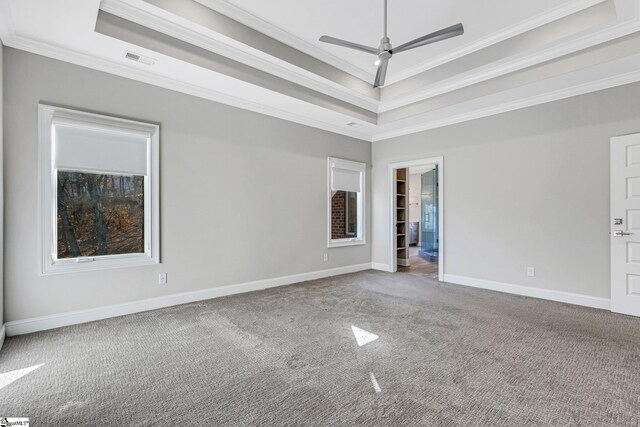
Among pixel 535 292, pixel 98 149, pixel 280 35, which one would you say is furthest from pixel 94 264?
pixel 535 292

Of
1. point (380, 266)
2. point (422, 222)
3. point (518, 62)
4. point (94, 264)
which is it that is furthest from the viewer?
point (422, 222)

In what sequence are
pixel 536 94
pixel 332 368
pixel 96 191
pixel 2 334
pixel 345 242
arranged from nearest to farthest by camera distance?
pixel 332 368, pixel 2 334, pixel 96 191, pixel 536 94, pixel 345 242

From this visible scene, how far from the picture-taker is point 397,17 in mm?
3400

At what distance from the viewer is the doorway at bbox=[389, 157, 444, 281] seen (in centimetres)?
543

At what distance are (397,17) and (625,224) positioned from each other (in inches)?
141

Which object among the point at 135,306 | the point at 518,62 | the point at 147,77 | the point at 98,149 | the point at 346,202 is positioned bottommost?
the point at 135,306

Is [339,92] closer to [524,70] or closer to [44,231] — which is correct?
[524,70]

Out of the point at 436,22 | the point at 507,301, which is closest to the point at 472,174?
the point at 507,301

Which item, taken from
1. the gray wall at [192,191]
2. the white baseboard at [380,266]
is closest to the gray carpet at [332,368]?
the gray wall at [192,191]

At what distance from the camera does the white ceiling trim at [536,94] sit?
3.47 meters

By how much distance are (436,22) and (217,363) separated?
4.12 meters

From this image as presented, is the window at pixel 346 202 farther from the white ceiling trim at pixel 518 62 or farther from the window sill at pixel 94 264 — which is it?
the window sill at pixel 94 264

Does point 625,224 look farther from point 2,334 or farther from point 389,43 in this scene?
point 2,334

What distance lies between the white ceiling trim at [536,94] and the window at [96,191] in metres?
4.01
